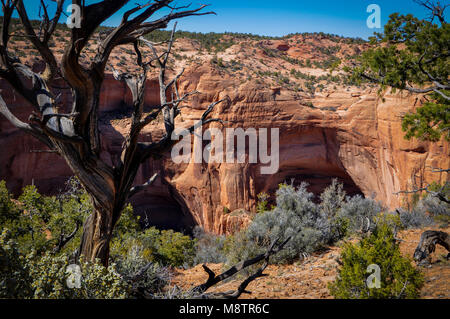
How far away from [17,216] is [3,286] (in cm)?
587

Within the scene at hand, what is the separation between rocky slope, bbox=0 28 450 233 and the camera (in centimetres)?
1370

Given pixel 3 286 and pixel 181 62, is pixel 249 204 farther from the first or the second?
pixel 3 286

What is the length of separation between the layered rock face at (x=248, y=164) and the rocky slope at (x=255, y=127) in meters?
0.05

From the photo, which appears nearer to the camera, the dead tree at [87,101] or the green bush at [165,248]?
the dead tree at [87,101]

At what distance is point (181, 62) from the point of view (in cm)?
1797

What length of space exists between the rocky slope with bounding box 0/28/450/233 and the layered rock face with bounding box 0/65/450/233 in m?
0.05

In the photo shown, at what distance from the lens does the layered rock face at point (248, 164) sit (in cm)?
1389

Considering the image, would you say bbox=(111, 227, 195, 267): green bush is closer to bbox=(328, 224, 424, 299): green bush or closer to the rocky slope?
bbox=(328, 224, 424, 299): green bush

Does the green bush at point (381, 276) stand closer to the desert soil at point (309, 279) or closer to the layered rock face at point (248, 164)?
the desert soil at point (309, 279)

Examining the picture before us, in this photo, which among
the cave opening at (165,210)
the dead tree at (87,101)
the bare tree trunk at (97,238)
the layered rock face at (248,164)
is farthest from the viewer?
the cave opening at (165,210)

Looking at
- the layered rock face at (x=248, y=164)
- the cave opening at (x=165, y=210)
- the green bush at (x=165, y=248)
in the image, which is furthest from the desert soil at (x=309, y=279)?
the cave opening at (x=165, y=210)

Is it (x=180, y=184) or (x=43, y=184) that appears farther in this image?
(x=180, y=184)

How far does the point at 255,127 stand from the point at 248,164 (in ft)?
6.37
